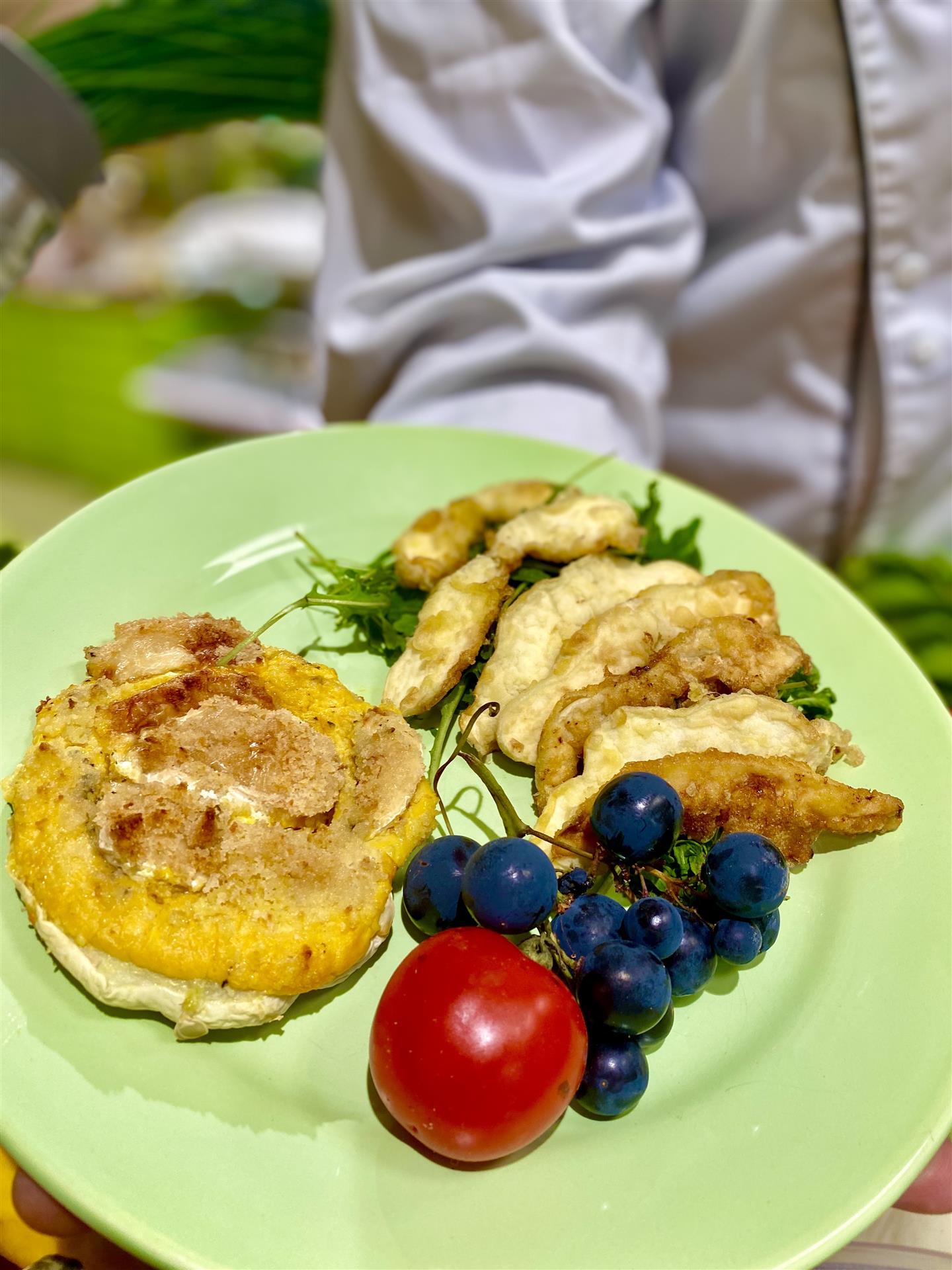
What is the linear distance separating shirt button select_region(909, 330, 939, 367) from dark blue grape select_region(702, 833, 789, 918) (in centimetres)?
148

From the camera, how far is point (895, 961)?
1.18 meters

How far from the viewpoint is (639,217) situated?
2104 mm

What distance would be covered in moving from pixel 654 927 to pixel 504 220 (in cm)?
152

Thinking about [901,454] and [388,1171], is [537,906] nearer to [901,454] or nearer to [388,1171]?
[388,1171]

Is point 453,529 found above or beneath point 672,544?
above

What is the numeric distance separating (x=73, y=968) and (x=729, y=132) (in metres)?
2.11

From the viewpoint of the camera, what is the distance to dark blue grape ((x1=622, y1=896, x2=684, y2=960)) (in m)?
1.07

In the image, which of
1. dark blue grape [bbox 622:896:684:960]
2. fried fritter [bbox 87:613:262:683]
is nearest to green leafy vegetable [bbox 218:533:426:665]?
fried fritter [bbox 87:613:262:683]

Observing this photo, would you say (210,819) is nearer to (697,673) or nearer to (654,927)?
(654,927)

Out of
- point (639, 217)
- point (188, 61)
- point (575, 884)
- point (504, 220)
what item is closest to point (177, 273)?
point (188, 61)

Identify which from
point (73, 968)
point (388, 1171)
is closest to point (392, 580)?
point (73, 968)

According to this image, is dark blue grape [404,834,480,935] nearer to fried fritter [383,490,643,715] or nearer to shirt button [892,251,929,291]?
fried fritter [383,490,643,715]

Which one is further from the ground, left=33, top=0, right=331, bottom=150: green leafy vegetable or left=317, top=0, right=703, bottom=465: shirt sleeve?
left=33, top=0, right=331, bottom=150: green leafy vegetable

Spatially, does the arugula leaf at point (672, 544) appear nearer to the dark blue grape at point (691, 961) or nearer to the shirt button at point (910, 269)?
the dark blue grape at point (691, 961)
